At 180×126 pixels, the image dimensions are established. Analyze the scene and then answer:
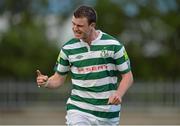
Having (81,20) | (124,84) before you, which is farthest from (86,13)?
(124,84)

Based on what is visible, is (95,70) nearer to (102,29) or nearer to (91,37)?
(91,37)

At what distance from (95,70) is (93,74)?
4cm

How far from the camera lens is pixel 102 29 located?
32.1 m

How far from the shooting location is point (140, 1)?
33.3 meters

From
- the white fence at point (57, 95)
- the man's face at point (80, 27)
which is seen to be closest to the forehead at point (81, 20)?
the man's face at point (80, 27)

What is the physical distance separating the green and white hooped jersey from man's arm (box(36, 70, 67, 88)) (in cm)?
22

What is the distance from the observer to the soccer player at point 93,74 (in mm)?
6402

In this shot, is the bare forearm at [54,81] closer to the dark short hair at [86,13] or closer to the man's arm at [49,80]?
the man's arm at [49,80]

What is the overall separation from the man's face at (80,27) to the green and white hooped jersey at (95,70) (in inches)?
8.1

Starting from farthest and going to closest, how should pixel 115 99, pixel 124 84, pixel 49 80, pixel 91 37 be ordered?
1. pixel 49 80
2. pixel 91 37
3. pixel 124 84
4. pixel 115 99

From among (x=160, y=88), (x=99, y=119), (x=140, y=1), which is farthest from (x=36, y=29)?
(x=99, y=119)

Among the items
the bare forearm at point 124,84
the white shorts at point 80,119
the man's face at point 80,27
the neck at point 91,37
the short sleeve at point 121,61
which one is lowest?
the white shorts at point 80,119

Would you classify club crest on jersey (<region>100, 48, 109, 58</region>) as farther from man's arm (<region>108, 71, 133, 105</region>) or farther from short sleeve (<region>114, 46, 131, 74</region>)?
man's arm (<region>108, 71, 133, 105</region>)

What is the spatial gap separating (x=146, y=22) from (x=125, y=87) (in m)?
27.3
